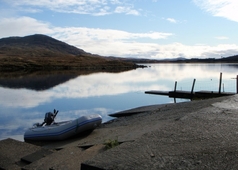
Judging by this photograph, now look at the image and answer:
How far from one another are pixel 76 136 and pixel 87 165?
20.7 feet

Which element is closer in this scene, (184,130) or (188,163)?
(188,163)

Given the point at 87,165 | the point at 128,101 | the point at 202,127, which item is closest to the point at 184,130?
the point at 202,127

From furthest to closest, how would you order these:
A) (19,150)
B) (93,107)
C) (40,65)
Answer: (40,65)
(93,107)
(19,150)

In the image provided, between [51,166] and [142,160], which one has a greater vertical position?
[142,160]

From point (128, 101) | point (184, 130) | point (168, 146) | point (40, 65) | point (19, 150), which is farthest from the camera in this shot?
point (40, 65)

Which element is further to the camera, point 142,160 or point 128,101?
point 128,101

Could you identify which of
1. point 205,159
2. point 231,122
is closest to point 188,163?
point 205,159

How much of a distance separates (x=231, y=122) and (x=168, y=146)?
7.60 ft

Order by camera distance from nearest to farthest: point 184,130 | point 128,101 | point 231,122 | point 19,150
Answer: point 184,130 < point 231,122 < point 19,150 < point 128,101

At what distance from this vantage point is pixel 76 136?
36.8 ft

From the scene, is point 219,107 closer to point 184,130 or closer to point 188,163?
point 184,130

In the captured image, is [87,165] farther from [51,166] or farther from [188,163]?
[51,166]

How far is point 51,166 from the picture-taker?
6902mm

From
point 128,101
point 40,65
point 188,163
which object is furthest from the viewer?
point 40,65
